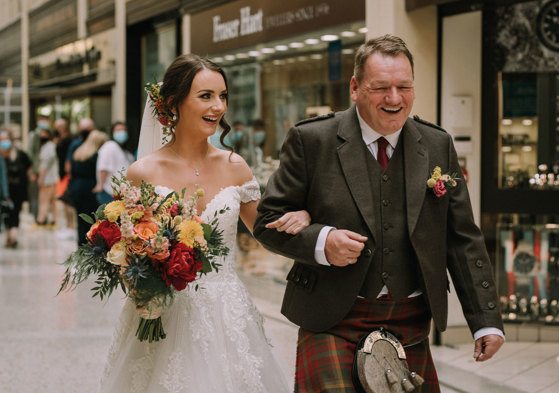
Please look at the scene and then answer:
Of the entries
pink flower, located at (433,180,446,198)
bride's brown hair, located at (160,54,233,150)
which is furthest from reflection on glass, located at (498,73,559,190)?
pink flower, located at (433,180,446,198)

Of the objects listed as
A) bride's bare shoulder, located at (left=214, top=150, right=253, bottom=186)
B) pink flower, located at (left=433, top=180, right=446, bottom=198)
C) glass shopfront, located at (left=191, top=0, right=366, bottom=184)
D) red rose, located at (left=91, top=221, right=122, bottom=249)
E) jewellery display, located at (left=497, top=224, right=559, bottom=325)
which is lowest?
jewellery display, located at (left=497, top=224, right=559, bottom=325)

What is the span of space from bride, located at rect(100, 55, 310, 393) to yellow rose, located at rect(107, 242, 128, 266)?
21.2 inches

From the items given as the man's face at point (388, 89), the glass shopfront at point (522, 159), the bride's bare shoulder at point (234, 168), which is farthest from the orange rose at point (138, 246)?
the glass shopfront at point (522, 159)

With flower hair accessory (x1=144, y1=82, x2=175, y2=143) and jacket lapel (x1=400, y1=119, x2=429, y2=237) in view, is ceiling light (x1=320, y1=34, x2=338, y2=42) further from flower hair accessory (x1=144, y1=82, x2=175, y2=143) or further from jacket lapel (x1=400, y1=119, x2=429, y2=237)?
jacket lapel (x1=400, y1=119, x2=429, y2=237)

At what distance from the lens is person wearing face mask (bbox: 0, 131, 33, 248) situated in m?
15.4

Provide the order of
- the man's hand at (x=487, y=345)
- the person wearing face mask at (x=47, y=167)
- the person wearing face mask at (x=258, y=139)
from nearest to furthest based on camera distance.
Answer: the man's hand at (x=487, y=345) → the person wearing face mask at (x=258, y=139) → the person wearing face mask at (x=47, y=167)

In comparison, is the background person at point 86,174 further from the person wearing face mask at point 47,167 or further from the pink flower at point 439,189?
the pink flower at point 439,189

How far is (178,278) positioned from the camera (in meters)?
3.86

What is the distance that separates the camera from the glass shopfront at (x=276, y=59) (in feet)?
29.0

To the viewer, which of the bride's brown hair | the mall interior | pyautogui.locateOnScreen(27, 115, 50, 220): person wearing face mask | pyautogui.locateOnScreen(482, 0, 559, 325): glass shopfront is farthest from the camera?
pyautogui.locateOnScreen(27, 115, 50, 220): person wearing face mask

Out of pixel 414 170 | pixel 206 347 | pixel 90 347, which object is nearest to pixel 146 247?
pixel 206 347

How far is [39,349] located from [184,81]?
4133mm

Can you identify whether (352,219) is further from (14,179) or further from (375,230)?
(14,179)

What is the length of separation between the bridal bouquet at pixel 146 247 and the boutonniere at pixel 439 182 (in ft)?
3.58
